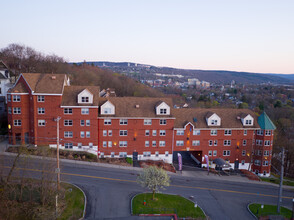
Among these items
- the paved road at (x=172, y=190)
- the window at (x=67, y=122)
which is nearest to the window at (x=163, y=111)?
the paved road at (x=172, y=190)

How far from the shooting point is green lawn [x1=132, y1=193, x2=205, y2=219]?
3025 cm

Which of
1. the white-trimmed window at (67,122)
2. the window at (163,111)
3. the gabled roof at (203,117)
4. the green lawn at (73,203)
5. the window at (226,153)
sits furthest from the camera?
the window at (226,153)

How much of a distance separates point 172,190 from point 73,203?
1463cm

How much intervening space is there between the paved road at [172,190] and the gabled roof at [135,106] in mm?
11268

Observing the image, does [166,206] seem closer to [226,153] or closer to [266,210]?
[266,210]

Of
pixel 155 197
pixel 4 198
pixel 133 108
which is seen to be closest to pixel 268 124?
pixel 133 108

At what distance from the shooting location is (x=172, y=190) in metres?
37.2

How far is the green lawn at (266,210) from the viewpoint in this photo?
111 ft

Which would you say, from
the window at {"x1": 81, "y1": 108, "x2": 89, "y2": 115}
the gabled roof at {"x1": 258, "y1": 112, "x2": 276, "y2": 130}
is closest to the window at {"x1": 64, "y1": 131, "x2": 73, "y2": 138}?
the window at {"x1": 81, "y1": 108, "x2": 89, "y2": 115}

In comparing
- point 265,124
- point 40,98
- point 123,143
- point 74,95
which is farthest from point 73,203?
point 265,124

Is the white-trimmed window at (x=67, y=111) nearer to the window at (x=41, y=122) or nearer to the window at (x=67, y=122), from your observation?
the window at (x=67, y=122)

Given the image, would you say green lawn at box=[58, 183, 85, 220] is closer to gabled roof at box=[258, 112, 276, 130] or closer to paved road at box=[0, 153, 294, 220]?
paved road at box=[0, 153, 294, 220]

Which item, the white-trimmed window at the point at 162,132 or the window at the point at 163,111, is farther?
the white-trimmed window at the point at 162,132

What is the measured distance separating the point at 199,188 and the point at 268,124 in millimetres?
22745
